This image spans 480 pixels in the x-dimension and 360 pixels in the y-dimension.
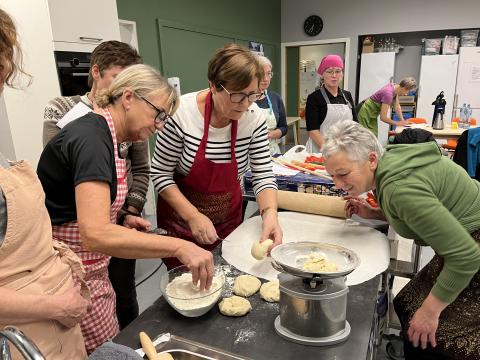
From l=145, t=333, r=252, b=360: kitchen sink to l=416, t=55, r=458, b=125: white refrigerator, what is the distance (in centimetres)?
586

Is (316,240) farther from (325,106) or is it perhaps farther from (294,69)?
(294,69)

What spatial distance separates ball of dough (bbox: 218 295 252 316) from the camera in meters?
0.96

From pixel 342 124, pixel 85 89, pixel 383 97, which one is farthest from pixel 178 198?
pixel 383 97

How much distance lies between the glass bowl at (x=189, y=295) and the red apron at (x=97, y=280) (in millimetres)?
212

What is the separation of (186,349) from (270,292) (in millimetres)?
299

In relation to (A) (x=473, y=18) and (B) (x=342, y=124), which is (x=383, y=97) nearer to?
(B) (x=342, y=124)

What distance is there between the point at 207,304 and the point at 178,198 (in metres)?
0.54

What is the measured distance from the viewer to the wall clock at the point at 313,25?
627cm

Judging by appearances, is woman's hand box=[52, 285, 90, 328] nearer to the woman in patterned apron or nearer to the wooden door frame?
the woman in patterned apron

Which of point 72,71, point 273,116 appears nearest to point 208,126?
point 72,71

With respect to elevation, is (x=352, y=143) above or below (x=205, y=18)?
below

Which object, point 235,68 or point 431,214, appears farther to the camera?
point 235,68

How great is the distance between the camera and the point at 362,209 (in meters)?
1.58

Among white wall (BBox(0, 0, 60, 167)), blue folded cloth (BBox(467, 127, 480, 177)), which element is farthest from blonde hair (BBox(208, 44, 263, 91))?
blue folded cloth (BBox(467, 127, 480, 177))
